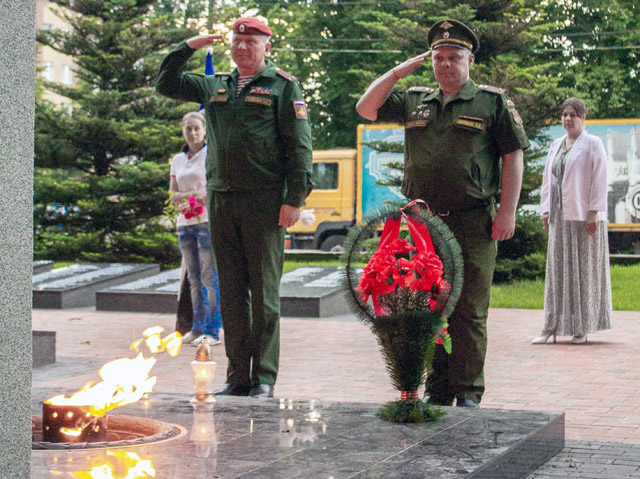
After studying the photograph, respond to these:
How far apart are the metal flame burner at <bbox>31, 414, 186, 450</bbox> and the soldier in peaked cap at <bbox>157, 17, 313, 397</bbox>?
4.24ft

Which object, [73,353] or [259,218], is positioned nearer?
[259,218]

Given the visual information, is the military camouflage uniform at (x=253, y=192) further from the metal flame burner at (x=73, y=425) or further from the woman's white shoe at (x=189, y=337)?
the woman's white shoe at (x=189, y=337)

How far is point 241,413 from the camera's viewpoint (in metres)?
5.00

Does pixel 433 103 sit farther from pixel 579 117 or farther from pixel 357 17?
pixel 357 17

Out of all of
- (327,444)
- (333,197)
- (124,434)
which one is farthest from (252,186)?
(333,197)

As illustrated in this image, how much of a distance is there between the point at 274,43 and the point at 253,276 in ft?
105

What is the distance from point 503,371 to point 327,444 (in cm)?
393

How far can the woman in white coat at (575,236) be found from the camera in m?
9.46

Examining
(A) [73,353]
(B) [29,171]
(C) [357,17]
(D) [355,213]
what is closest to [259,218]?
(B) [29,171]

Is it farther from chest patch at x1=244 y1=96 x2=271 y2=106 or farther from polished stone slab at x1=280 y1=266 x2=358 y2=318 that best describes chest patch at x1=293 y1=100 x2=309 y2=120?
polished stone slab at x1=280 y1=266 x2=358 y2=318

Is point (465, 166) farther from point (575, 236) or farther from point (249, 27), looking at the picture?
point (575, 236)

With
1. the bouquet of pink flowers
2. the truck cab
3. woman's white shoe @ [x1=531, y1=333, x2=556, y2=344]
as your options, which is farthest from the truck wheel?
the bouquet of pink flowers

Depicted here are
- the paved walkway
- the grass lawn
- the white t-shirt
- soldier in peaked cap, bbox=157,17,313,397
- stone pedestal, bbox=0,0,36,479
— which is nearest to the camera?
stone pedestal, bbox=0,0,36,479

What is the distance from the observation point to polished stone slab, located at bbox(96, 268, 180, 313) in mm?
13289
